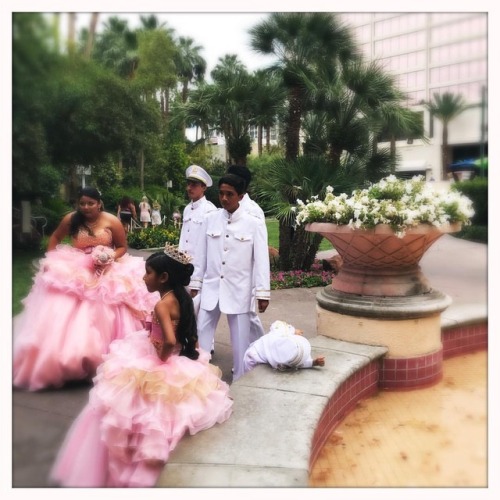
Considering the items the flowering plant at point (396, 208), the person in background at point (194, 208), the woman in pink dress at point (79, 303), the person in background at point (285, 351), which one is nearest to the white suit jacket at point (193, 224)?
the person in background at point (194, 208)

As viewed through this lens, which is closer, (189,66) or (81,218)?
(81,218)

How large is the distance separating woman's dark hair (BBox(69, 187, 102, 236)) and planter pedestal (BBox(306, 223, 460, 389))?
190cm

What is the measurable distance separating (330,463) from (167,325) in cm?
128

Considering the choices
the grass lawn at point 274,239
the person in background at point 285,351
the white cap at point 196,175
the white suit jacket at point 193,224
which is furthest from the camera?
the grass lawn at point 274,239

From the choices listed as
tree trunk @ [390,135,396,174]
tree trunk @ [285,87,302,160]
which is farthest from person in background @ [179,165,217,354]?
tree trunk @ [390,135,396,174]

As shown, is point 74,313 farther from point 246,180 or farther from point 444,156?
point 444,156

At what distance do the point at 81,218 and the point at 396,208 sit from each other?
8.83 feet

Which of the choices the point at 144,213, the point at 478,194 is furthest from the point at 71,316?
the point at 144,213

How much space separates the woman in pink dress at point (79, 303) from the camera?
420cm

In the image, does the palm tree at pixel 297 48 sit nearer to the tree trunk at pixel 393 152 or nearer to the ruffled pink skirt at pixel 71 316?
the tree trunk at pixel 393 152

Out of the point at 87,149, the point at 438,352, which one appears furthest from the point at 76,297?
the point at 87,149

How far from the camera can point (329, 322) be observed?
14.4 feet

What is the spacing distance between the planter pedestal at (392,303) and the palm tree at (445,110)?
88cm

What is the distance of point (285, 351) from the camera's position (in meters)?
3.62
